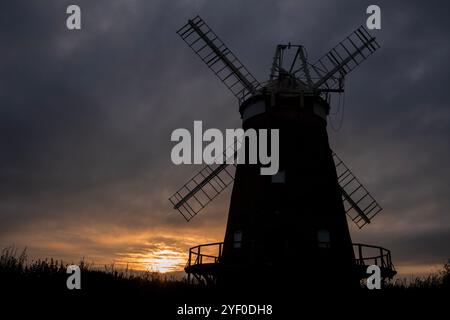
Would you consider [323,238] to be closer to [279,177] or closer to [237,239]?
[279,177]

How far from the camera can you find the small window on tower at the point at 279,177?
17328 millimetres

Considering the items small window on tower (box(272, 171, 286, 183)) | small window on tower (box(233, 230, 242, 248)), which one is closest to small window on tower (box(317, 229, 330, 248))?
small window on tower (box(272, 171, 286, 183))

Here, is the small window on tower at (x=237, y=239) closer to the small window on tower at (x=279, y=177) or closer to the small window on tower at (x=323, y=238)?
the small window on tower at (x=279, y=177)

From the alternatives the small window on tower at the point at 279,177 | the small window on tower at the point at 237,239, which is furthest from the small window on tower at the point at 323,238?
the small window on tower at the point at 237,239

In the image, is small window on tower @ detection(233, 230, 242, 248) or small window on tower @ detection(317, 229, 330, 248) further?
small window on tower @ detection(233, 230, 242, 248)

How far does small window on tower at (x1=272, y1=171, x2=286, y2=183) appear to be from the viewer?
56.9ft

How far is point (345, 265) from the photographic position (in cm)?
1523

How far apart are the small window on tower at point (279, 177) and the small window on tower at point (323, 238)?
7.89 ft

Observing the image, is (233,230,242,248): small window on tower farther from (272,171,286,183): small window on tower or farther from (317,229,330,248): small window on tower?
(317,229,330,248): small window on tower

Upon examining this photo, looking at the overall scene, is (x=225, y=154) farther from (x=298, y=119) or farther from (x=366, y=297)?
(x=366, y=297)

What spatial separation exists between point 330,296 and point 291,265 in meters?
1.59

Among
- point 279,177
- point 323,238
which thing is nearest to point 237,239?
point 279,177

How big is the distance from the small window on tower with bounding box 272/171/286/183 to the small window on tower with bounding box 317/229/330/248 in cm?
241
